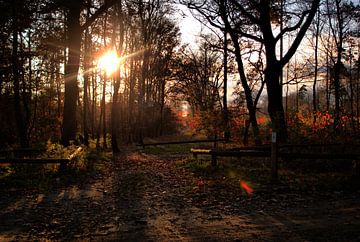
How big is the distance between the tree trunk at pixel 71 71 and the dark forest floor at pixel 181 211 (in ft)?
18.2

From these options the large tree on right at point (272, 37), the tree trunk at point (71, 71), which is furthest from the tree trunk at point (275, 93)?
the tree trunk at point (71, 71)

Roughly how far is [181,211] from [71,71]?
10.1 meters

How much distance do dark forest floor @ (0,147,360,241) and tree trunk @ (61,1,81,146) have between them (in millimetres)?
5550

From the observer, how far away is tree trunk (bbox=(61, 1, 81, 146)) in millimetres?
13711

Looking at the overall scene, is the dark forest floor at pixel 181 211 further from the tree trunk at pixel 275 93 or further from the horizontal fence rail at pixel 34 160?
the tree trunk at pixel 275 93

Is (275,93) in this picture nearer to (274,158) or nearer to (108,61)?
(274,158)

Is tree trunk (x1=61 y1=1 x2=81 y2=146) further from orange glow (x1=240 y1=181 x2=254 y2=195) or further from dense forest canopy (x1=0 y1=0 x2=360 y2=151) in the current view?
orange glow (x1=240 y1=181 x2=254 y2=195)

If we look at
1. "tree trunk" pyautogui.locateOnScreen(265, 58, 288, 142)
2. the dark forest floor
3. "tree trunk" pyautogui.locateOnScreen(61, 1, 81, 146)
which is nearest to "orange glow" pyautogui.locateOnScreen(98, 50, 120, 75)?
"tree trunk" pyautogui.locateOnScreen(61, 1, 81, 146)

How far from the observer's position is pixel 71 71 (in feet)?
45.7

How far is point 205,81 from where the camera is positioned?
3731cm

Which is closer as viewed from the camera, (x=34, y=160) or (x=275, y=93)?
(x=34, y=160)

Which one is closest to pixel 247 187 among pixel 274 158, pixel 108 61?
pixel 274 158

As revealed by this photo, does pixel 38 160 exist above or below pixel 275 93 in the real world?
below

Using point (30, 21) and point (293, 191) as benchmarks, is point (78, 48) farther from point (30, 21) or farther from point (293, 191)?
point (293, 191)
